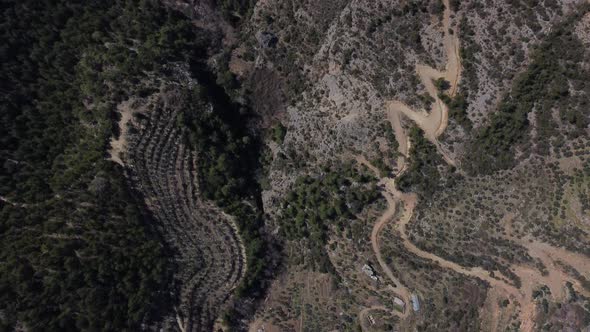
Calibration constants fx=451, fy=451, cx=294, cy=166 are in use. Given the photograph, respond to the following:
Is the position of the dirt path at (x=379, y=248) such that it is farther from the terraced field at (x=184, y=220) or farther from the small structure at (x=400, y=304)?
the terraced field at (x=184, y=220)

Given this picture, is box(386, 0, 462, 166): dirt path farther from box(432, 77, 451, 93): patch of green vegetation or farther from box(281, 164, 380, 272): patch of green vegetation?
box(281, 164, 380, 272): patch of green vegetation

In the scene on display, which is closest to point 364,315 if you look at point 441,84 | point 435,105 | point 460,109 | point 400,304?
point 400,304

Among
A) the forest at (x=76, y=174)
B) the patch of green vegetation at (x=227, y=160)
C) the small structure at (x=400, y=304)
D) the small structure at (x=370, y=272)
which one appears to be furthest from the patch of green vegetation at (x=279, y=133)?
the small structure at (x=400, y=304)

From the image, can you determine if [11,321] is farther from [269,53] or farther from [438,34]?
[438,34]

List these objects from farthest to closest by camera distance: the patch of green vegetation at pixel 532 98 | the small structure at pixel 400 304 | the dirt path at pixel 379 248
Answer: the dirt path at pixel 379 248 < the small structure at pixel 400 304 < the patch of green vegetation at pixel 532 98

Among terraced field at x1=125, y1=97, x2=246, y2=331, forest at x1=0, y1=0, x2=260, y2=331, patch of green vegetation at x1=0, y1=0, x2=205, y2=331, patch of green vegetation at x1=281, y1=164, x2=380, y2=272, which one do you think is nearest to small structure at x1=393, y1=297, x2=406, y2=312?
patch of green vegetation at x1=281, y1=164, x2=380, y2=272

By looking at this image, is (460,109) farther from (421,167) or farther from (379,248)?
(379,248)

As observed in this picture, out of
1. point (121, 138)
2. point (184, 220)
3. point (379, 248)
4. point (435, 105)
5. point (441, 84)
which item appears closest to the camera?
point (121, 138)
